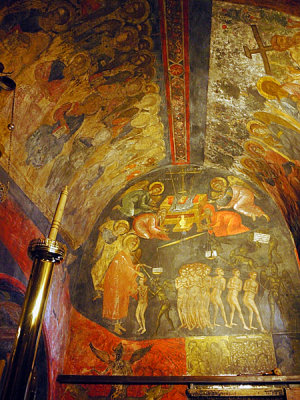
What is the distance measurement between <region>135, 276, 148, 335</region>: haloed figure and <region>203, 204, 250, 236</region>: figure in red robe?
102 inches

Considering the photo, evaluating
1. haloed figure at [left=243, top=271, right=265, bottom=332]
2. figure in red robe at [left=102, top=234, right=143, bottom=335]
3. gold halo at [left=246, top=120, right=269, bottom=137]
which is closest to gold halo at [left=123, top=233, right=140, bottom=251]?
figure in red robe at [left=102, top=234, right=143, bottom=335]

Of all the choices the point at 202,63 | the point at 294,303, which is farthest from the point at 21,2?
the point at 294,303

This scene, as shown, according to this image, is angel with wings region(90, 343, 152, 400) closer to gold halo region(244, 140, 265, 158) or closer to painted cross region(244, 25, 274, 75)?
gold halo region(244, 140, 265, 158)

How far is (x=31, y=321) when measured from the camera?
149 inches

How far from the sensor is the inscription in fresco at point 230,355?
29.7ft

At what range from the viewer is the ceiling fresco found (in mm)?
6914

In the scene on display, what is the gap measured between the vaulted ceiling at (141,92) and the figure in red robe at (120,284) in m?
1.33

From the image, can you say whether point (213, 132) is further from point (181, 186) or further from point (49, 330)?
point (49, 330)

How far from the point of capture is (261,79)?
24.8 feet

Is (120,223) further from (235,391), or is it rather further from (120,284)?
(235,391)

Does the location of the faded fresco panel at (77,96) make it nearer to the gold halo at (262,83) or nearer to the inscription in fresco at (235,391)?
the gold halo at (262,83)

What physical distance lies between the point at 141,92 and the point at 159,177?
3.92 m

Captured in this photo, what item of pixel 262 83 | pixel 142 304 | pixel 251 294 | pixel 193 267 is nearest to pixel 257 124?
pixel 262 83

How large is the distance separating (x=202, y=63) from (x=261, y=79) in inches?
51.6
